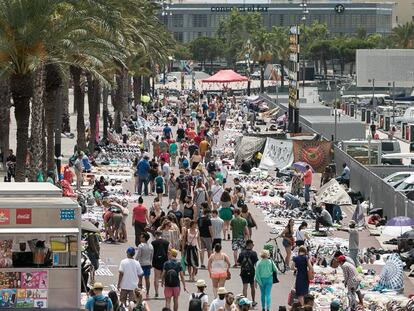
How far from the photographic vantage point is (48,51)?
103 feet

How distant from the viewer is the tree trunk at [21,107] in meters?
31.2

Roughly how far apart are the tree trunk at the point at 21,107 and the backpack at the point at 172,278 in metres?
10.9

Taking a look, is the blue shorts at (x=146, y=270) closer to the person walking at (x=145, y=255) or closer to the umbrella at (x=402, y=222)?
the person walking at (x=145, y=255)

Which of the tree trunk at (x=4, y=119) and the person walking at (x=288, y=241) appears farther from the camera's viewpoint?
the tree trunk at (x=4, y=119)

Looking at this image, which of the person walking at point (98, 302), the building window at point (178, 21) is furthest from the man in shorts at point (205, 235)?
the building window at point (178, 21)

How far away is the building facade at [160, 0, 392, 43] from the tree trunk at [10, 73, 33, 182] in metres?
146

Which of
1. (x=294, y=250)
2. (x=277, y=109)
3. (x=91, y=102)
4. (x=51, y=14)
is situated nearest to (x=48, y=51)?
(x=51, y=14)

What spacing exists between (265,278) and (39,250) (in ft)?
15.4

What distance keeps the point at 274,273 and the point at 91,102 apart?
31381mm

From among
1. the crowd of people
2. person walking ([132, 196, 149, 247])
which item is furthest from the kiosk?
person walking ([132, 196, 149, 247])

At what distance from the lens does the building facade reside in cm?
18000

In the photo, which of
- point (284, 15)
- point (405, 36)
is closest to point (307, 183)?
point (405, 36)

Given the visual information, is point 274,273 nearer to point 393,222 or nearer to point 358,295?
point 358,295

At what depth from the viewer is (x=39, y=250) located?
1816 centimetres
